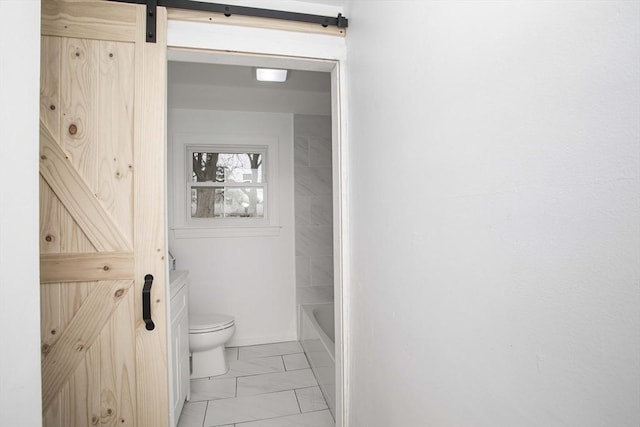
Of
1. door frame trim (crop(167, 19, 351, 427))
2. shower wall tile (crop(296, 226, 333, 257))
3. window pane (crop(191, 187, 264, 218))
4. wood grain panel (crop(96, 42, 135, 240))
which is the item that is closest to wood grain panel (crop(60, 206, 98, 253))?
wood grain panel (crop(96, 42, 135, 240))

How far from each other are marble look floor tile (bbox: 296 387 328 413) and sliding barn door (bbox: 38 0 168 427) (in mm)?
1137

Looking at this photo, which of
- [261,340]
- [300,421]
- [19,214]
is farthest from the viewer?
[261,340]

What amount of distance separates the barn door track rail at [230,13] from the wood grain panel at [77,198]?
0.63 metres

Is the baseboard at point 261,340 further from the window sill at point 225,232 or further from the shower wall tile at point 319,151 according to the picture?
the shower wall tile at point 319,151

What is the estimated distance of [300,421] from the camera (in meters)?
2.13

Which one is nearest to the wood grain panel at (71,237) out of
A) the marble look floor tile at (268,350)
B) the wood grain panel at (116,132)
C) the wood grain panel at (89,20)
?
the wood grain panel at (116,132)

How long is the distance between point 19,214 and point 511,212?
1.29 m

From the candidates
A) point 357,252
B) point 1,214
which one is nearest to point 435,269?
point 357,252

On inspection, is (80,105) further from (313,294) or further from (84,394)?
(313,294)

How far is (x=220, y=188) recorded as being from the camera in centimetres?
341

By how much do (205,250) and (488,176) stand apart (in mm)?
3036

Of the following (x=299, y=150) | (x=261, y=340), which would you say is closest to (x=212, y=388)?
(x=261, y=340)

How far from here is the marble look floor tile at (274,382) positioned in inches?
98.7

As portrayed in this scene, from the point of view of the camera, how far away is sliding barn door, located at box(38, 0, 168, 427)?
1.36m
